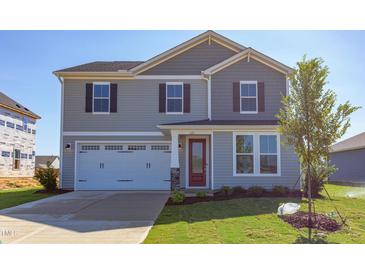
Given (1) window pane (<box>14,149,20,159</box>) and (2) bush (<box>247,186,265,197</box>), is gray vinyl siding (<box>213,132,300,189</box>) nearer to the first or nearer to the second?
(2) bush (<box>247,186,265,197</box>)

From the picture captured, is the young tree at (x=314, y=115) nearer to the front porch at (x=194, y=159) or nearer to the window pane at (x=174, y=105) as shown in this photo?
the front porch at (x=194, y=159)

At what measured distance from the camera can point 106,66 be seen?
1788 cm

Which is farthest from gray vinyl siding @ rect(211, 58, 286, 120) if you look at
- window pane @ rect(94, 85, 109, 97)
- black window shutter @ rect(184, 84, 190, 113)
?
window pane @ rect(94, 85, 109, 97)

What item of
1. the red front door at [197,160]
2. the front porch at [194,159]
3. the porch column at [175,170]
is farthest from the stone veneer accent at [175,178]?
the red front door at [197,160]

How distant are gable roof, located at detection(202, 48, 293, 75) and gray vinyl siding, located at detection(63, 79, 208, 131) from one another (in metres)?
0.94

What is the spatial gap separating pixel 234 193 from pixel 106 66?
923cm

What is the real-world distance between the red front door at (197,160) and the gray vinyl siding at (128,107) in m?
1.52

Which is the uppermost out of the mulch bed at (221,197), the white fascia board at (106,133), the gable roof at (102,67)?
the gable roof at (102,67)

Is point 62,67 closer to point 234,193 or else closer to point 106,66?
point 106,66

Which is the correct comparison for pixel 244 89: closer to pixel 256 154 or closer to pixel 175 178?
pixel 256 154

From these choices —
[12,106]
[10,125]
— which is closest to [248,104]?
[12,106]

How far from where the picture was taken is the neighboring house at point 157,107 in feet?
53.1

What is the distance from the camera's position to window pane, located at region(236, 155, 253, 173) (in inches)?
571
